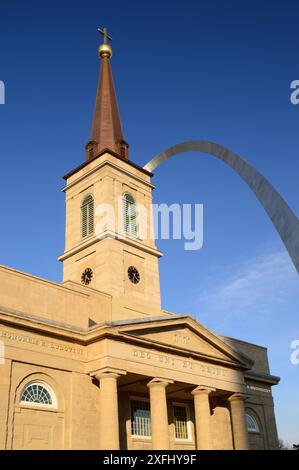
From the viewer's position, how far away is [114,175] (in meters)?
40.5

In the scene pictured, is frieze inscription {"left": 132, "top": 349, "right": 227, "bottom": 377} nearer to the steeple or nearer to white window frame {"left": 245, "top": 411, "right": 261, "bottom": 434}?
white window frame {"left": 245, "top": 411, "right": 261, "bottom": 434}

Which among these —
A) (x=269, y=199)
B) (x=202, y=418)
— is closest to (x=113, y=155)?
(x=202, y=418)

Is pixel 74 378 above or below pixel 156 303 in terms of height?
below

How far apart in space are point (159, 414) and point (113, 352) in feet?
13.4

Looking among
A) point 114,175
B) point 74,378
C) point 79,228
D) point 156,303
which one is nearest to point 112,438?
point 74,378

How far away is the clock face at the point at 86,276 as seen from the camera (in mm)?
37281

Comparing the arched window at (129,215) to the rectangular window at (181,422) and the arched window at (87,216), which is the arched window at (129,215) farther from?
the rectangular window at (181,422)

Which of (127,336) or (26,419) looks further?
(127,336)

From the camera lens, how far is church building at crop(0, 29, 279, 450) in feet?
88.0

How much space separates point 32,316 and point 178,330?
9254mm

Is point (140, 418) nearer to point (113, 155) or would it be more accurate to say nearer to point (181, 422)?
point (181, 422)

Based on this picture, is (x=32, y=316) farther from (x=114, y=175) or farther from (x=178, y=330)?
(x=114, y=175)

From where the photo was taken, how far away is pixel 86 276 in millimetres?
37656
